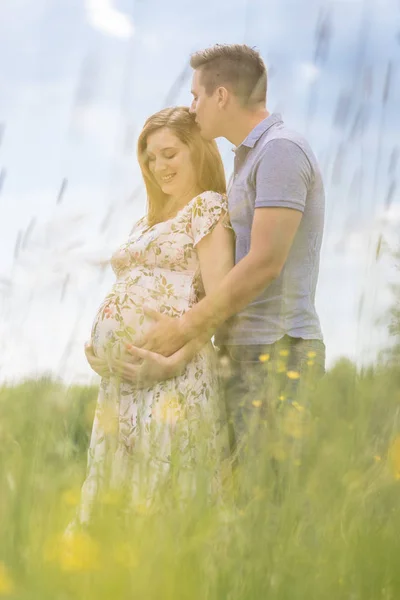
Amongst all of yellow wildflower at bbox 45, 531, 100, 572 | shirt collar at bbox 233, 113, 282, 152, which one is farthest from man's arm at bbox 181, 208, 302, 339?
yellow wildflower at bbox 45, 531, 100, 572

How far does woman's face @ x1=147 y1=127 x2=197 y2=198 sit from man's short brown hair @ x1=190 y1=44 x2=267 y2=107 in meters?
0.24

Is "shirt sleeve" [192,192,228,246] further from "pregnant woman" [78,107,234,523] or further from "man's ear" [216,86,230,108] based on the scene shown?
"man's ear" [216,86,230,108]

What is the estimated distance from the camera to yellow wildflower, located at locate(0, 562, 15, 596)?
1010mm

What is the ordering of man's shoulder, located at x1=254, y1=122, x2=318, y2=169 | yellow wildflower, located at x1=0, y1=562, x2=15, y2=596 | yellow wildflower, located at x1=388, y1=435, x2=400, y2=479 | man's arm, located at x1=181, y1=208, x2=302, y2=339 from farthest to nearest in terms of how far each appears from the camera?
man's shoulder, located at x1=254, y1=122, x2=318, y2=169
man's arm, located at x1=181, y1=208, x2=302, y2=339
yellow wildflower, located at x1=388, y1=435, x2=400, y2=479
yellow wildflower, located at x1=0, y1=562, x2=15, y2=596

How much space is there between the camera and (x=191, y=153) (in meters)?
2.90

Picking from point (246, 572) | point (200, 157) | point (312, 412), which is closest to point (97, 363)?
point (200, 157)

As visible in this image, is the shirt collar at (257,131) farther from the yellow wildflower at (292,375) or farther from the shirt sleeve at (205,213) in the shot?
the yellow wildflower at (292,375)

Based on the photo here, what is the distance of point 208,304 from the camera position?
2.47m

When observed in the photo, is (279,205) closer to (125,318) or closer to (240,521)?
(125,318)

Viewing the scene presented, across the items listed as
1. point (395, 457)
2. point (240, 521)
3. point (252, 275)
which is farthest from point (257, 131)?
point (240, 521)

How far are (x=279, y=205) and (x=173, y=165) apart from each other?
479mm

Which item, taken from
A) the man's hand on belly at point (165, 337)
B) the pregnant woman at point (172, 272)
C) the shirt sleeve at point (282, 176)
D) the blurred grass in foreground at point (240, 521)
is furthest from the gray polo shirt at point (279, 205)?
the blurred grass in foreground at point (240, 521)

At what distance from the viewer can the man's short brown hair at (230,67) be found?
9.68ft

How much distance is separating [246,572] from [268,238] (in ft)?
5.04
